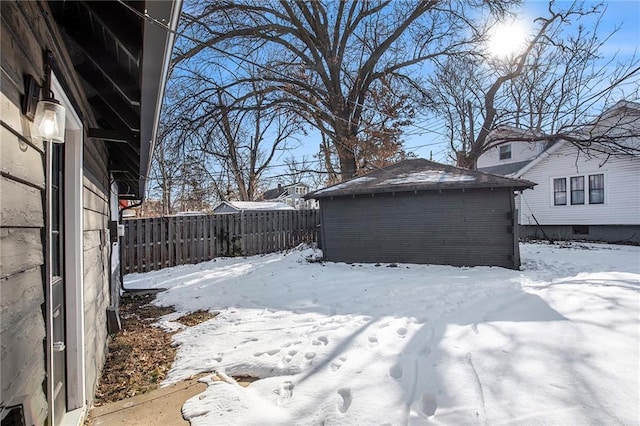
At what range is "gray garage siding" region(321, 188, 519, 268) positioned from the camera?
26.9 ft

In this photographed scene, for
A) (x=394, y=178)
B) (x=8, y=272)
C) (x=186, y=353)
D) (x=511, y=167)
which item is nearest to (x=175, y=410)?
(x=186, y=353)

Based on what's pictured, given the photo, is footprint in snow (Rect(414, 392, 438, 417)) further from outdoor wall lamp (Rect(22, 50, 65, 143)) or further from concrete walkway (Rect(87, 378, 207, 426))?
outdoor wall lamp (Rect(22, 50, 65, 143))

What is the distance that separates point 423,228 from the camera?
8.89m

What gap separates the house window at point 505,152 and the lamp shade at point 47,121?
2149cm

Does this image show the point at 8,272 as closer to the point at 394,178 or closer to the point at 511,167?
the point at 394,178

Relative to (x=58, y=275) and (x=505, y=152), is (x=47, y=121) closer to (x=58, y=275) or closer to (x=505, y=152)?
(x=58, y=275)

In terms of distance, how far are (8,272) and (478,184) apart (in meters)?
8.32

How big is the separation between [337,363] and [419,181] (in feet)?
21.6

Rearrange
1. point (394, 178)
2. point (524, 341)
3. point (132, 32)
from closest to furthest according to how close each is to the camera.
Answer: point (132, 32) < point (524, 341) < point (394, 178)

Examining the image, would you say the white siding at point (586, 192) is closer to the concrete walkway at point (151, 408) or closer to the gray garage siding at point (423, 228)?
the gray garage siding at point (423, 228)

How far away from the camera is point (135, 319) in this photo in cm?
518

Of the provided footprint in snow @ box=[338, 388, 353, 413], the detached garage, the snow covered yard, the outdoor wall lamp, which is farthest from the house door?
the detached garage

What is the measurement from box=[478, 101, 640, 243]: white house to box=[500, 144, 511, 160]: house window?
4044mm

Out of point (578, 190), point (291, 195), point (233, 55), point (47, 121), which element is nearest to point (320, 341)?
point (233, 55)
